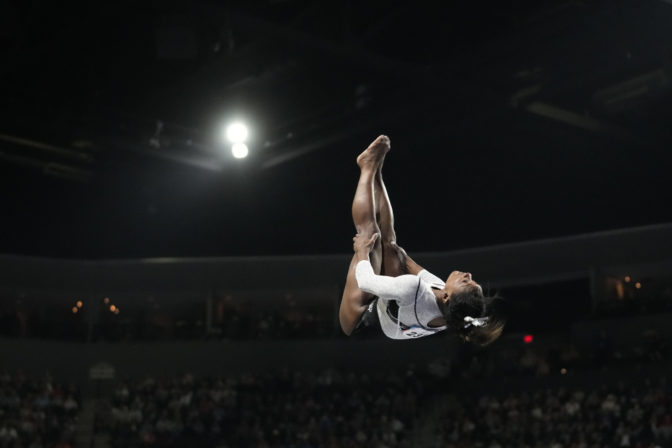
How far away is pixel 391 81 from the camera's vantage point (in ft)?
48.6

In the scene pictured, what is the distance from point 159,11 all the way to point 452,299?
9055 mm

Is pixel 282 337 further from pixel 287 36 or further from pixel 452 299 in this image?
pixel 452 299

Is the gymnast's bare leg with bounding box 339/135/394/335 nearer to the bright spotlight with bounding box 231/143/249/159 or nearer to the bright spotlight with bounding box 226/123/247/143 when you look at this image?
the bright spotlight with bounding box 226/123/247/143

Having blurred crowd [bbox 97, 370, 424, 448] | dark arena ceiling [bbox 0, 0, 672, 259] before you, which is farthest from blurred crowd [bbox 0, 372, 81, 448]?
dark arena ceiling [bbox 0, 0, 672, 259]

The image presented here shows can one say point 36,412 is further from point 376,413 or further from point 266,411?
point 376,413

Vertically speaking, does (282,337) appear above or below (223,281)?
below

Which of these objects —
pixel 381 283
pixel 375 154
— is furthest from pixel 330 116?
pixel 381 283

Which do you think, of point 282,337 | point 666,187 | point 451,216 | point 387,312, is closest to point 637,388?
point 666,187

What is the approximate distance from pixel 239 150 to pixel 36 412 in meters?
7.00

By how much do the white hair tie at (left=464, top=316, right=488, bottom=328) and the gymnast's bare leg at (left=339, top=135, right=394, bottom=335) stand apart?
84 cm

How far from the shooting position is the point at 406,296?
548cm

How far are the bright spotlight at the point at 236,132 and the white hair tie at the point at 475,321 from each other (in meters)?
10.8

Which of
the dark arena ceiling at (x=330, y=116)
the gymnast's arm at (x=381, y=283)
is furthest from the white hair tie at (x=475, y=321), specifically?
the dark arena ceiling at (x=330, y=116)

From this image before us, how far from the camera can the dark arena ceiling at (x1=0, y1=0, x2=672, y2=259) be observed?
13289 millimetres
